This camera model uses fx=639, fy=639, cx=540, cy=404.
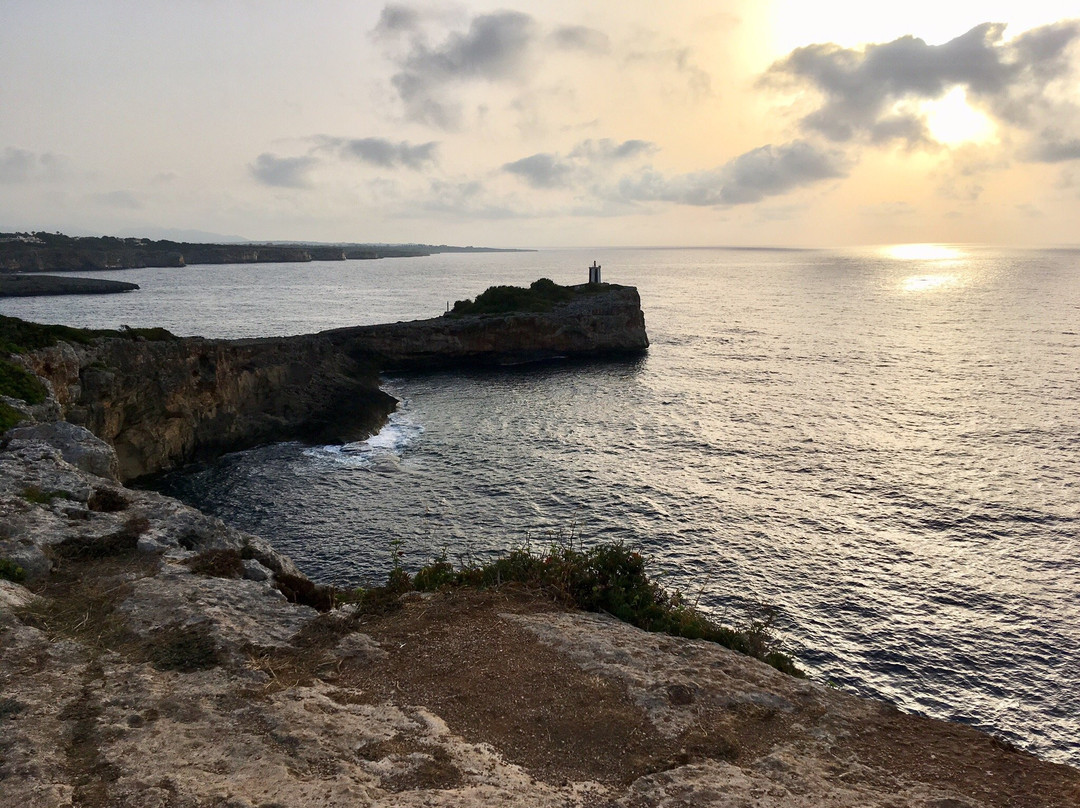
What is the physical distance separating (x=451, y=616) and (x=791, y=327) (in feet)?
317

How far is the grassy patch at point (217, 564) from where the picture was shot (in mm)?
13141

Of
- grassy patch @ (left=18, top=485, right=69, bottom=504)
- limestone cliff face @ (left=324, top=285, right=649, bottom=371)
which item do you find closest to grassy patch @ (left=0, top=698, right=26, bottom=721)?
grassy patch @ (left=18, top=485, right=69, bottom=504)

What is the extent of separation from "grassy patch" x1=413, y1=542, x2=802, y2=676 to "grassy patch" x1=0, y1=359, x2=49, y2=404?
18.5 metres

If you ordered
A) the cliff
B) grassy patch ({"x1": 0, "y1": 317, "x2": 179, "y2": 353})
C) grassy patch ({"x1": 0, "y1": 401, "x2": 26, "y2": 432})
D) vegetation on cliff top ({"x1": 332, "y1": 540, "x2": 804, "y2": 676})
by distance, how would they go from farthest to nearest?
the cliff
grassy patch ({"x1": 0, "y1": 317, "x2": 179, "y2": 353})
grassy patch ({"x1": 0, "y1": 401, "x2": 26, "y2": 432})
vegetation on cliff top ({"x1": 332, "y1": 540, "x2": 804, "y2": 676})

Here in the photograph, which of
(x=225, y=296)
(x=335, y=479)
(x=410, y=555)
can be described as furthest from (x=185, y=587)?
(x=225, y=296)

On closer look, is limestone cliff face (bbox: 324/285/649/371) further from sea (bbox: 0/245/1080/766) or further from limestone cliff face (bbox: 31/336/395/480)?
limestone cliff face (bbox: 31/336/395/480)

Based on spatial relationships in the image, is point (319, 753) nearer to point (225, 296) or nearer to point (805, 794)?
point (805, 794)

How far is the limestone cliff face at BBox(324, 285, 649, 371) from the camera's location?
7106 centimetres

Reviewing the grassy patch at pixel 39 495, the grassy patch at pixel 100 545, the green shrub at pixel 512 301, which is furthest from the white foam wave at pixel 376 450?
the green shrub at pixel 512 301

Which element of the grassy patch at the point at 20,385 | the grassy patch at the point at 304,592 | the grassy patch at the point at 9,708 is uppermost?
the grassy patch at the point at 20,385

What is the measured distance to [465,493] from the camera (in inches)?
1359

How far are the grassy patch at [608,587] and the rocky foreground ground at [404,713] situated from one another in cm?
113

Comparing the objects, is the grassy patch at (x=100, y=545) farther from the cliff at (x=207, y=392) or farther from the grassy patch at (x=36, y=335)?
the grassy patch at (x=36, y=335)

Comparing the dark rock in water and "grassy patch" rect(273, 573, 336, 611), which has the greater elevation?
the dark rock in water
